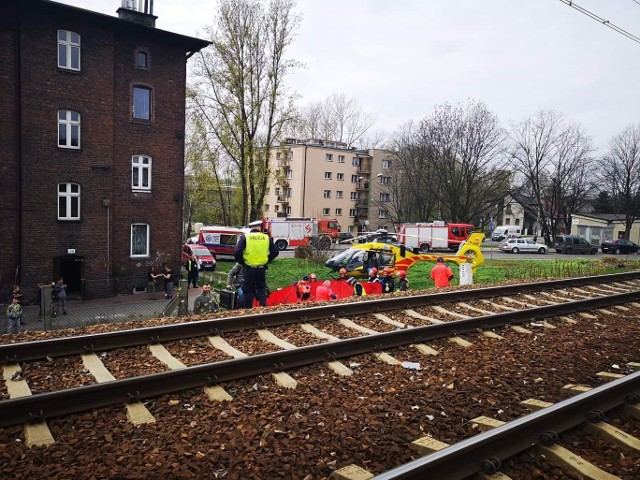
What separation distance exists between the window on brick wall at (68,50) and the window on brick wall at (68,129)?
6.61ft

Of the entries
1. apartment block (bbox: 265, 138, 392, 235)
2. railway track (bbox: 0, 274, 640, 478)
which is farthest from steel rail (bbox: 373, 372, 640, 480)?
apartment block (bbox: 265, 138, 392, 235)

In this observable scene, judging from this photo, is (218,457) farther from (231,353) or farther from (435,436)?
(231,353)

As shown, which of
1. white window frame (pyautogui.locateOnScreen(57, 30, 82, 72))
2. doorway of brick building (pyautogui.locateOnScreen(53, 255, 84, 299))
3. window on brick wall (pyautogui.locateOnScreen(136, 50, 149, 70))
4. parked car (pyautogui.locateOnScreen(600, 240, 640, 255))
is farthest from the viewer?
parked car (pyautogui.locateOnScreen(600, 240, 640, 255))

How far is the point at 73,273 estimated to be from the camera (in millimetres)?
23797

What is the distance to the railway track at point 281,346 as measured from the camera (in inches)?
177

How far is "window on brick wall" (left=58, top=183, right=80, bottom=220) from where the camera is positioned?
73.2ft

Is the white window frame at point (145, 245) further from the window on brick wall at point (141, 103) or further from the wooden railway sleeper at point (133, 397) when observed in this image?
Answer: the wooden railway sleeper at point (133, 397)

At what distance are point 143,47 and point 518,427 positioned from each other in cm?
2522

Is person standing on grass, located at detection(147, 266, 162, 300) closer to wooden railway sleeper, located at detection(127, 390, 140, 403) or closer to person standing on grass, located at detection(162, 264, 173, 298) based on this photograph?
person standing on grass, located at detection(162, 264, 173, 298)

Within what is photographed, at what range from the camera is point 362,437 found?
4219mm

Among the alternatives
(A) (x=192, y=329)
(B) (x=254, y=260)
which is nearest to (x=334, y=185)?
(B) (x=254, y=260)

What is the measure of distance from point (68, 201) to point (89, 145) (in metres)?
2.71

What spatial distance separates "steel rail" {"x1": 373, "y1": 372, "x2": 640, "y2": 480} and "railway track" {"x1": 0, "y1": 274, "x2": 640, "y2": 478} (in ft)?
7.51

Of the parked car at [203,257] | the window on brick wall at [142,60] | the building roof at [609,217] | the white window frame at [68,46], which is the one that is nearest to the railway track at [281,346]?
the white window frame at [68,46]
